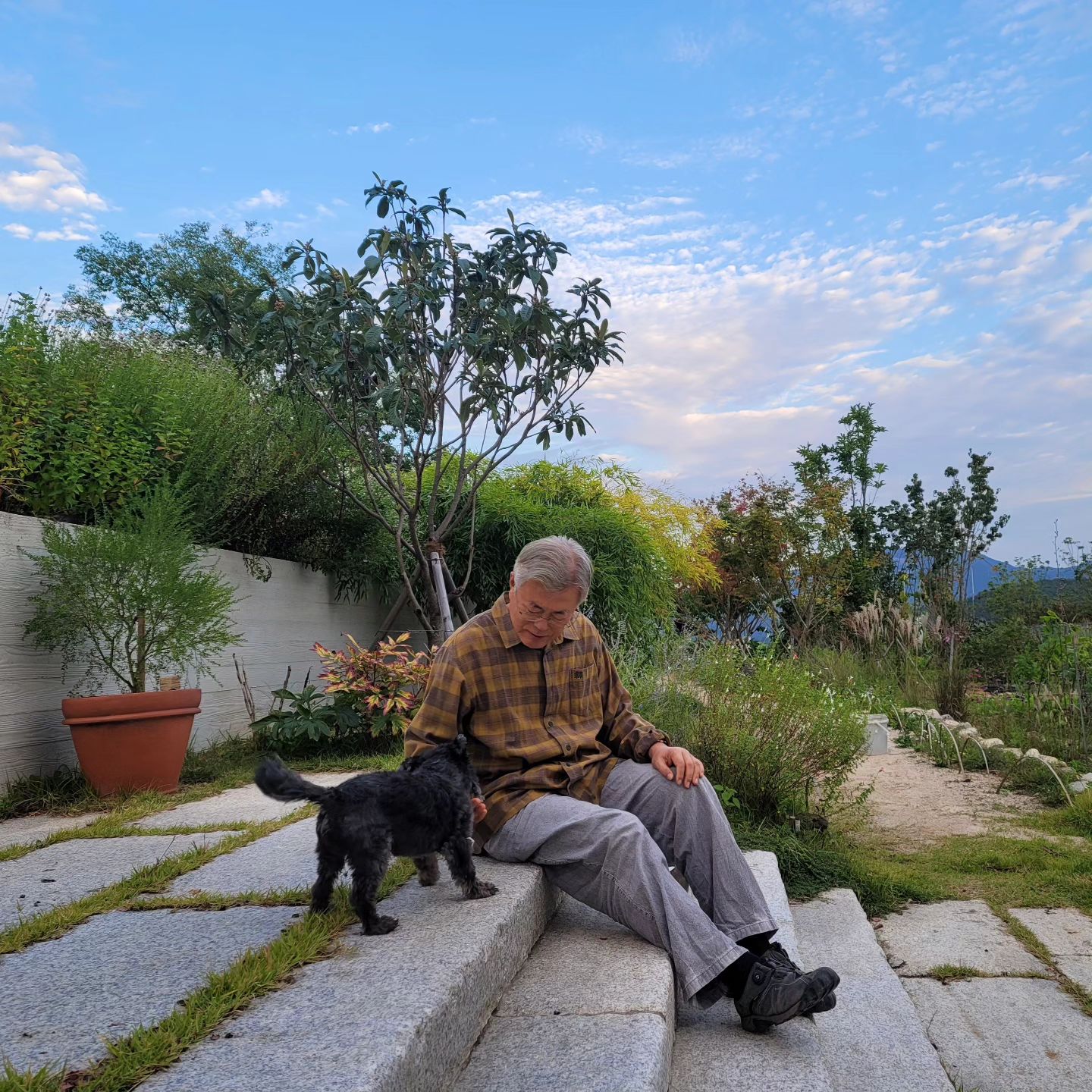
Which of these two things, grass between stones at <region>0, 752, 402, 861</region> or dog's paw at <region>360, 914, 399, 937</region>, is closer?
dog's paw at <region>360, 914, 399, 937</region>

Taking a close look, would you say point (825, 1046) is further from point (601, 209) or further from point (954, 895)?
point (601, 209)

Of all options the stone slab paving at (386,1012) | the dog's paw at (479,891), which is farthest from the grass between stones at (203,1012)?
the dog's paw at (479,891)

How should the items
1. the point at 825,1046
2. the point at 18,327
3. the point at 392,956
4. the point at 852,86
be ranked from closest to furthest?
the point at 392,956, the point at 825,1046, the point at 18,327, the point at 852,86

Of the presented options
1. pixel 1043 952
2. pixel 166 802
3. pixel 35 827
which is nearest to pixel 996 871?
pixel 1043 952

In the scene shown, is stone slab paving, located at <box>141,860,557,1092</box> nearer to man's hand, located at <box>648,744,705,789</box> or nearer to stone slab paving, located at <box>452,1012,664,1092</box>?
stone slab paving, located at <box>452,1012,664,1092</box>

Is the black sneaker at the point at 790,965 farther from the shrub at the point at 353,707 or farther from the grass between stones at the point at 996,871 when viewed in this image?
the shrub at the point at 353,707

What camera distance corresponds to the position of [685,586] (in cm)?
1398

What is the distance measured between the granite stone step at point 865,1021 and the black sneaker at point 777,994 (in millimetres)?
212

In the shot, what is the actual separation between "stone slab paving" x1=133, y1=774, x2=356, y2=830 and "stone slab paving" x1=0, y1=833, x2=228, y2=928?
0.27 meters

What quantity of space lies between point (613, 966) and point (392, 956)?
56 cm

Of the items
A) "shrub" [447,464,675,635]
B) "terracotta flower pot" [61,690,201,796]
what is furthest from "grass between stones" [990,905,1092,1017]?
"shrub" [447,464,675,635]

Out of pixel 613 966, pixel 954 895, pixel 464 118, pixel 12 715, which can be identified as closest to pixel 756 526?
pixel 464 118

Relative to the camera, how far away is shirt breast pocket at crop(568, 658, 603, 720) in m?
2.56

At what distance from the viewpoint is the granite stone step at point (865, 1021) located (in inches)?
84.7
